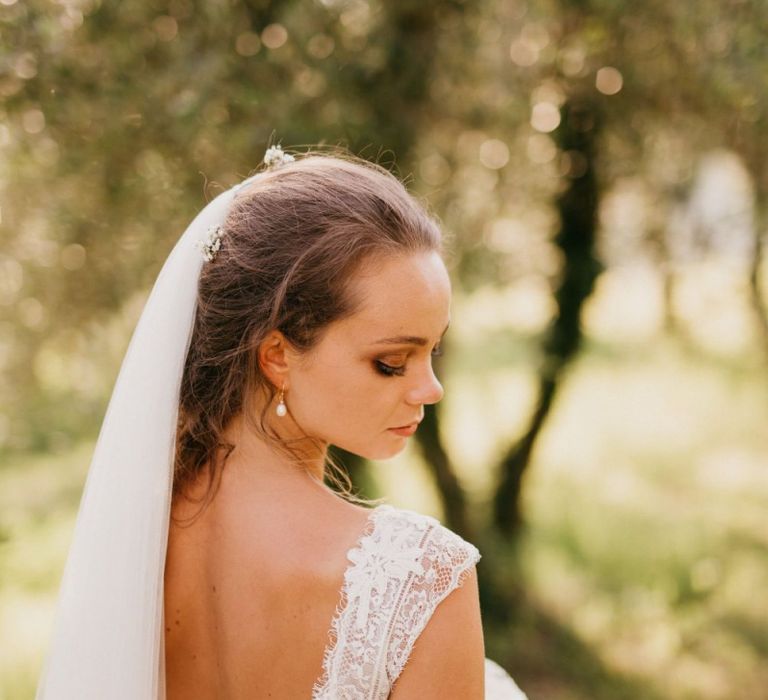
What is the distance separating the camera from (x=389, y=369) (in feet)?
5.17

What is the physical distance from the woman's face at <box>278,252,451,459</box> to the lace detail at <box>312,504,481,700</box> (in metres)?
0.26

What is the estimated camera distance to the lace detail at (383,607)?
1.41 metres

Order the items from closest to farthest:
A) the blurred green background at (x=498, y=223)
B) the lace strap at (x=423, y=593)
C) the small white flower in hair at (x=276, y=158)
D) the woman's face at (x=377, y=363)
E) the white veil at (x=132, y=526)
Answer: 1. the lace strap at (x=423, y=593)
2. the woman's face at (x=377, y=363)
3. the white veil at (x=132, y=526)
4. the small white flower in hair at (x=276, y=158)
5. the blurred green background at (x=498, y=223)

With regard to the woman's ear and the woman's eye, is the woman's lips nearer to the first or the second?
the woman's eye

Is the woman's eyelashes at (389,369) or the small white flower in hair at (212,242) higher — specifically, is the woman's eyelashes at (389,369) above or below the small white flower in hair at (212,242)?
below

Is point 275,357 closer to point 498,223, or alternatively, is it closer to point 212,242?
point 212,242

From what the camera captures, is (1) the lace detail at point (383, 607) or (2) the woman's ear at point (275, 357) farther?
(2) the woman's ear at point (275, 357)

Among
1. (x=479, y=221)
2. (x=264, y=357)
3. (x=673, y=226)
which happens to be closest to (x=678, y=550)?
(x=673, y=226)

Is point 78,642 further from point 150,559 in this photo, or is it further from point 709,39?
point 709,39

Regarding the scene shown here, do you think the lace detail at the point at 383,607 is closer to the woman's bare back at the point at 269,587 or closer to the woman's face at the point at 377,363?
the woman's bare back at the point at 269,587

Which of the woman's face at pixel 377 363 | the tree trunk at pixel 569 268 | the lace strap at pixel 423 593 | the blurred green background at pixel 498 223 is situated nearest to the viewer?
the lace strap at pixel 423 593

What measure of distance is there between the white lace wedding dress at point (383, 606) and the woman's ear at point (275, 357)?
1.26 feet

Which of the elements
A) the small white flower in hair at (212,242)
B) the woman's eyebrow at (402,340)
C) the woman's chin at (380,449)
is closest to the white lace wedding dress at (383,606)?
the woman's chin at (380,449)

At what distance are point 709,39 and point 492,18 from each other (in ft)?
3.26
